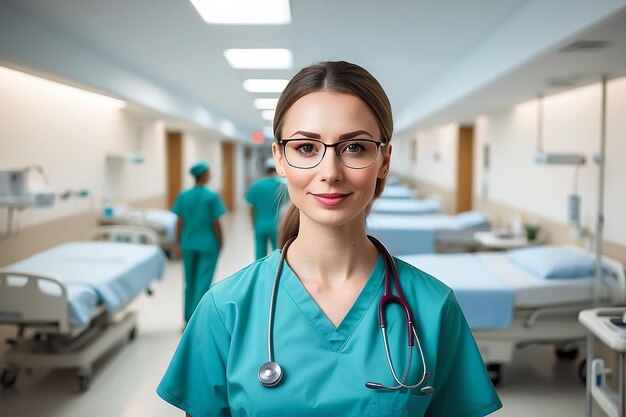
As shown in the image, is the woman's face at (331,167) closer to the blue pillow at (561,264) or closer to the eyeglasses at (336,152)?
the eyeglasses at (336,152)

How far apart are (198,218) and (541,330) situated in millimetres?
2424

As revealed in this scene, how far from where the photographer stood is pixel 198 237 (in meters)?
4.48

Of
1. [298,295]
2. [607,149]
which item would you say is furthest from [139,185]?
[298,295]

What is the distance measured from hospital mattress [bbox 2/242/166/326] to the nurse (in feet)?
7.36

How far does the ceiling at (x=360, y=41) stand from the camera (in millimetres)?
2773

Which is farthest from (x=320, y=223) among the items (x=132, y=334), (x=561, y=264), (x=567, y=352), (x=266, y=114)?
(x=266, y=114)

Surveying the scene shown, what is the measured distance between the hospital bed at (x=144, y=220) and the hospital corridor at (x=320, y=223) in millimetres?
27

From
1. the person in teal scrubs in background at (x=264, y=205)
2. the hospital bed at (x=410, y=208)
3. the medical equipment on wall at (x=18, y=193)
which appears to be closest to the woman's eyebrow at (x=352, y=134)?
the medical equipment on wall at (x=18, y=193)

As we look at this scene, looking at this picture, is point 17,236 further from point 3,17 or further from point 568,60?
point 568,60

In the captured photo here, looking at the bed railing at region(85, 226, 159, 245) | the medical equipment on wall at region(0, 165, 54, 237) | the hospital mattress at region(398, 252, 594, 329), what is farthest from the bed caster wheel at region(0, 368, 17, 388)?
the hospital mattress at region(398, 252, 594, 329)

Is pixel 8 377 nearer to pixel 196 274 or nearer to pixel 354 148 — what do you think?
pixel 196 274

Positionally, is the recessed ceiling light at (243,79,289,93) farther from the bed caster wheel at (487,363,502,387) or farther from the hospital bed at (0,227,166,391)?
the bed caster wheel at (487,363,502,387)

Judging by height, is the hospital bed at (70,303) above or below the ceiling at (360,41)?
below

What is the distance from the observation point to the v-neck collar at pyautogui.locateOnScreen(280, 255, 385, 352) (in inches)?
48.8
